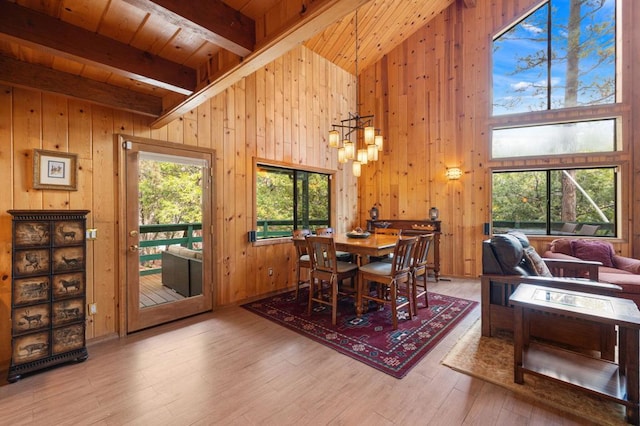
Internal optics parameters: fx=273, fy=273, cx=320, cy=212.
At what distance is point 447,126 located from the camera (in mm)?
5512

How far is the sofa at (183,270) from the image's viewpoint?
3.49 metres

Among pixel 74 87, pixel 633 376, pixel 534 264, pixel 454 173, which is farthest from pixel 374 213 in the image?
pixel 74 87

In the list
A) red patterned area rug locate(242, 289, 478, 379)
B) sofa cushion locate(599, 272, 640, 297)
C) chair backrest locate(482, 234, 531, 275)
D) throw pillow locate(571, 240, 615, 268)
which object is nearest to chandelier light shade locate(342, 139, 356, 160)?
chair backrest locate(482, 234, 531, 275)

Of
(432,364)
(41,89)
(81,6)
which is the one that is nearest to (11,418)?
(41,89)

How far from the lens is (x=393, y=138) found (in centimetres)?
610

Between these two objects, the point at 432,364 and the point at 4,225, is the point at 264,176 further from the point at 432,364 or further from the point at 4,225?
the point at 432,364

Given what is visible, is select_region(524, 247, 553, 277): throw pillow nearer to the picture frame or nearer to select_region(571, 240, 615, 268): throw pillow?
select_region(571, 240, 615, 268): throw pillow

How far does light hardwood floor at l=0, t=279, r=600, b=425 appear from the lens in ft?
5.89

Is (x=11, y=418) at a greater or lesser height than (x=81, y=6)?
lesser

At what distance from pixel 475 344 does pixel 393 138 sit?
4506 millimetres

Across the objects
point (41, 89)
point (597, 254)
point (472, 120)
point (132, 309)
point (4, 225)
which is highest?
point (472, 120)

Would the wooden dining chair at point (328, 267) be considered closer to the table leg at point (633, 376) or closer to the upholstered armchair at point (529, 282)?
the upholstered armchair at point (529, 282)

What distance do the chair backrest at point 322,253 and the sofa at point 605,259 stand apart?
11.3ft

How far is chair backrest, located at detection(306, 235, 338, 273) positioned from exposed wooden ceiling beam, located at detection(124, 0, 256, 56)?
2045 mm
